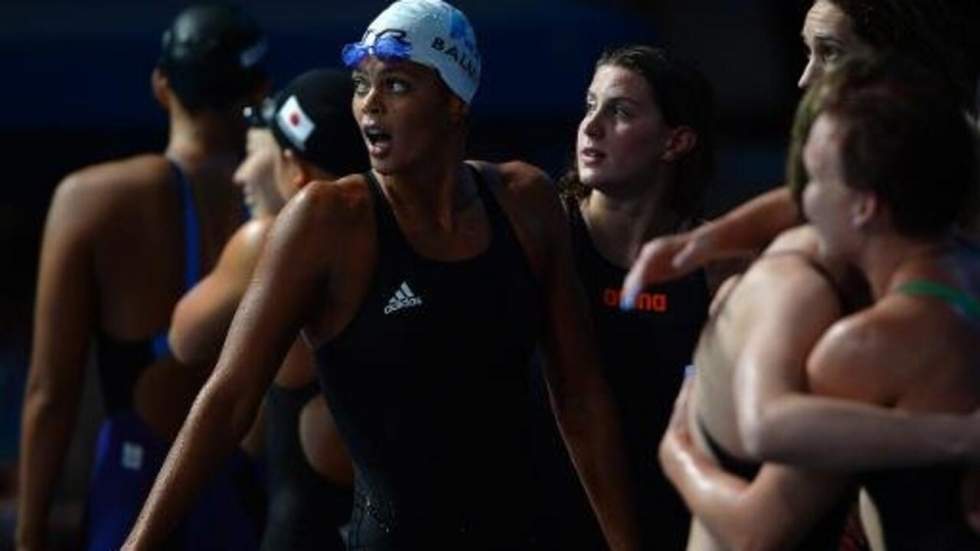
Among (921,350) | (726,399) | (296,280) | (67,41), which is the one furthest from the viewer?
(67,41)

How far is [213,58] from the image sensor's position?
301 inches

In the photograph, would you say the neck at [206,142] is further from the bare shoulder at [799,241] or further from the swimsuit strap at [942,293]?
the swimsuit strap at [942,293]

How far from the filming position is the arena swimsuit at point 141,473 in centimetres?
709

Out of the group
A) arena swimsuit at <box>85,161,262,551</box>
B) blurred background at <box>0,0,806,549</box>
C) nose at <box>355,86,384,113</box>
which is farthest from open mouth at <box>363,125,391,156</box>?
blurred background at <box>0,0,806,549</box>

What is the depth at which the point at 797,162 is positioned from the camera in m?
4.36

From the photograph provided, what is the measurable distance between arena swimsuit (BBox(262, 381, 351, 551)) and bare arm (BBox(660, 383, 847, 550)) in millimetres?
1866

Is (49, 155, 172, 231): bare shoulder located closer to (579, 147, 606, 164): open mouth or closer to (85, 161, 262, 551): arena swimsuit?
(85, 161, 262, 551): arena swimsuit

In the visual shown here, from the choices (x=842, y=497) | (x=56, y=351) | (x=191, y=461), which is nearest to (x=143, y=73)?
(x=56, y=351)

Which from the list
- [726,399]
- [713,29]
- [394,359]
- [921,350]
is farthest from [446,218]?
[713,29]

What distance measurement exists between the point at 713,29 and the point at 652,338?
7.07 meters

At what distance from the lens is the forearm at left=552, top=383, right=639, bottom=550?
559 cm

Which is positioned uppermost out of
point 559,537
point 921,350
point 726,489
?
point 921,350

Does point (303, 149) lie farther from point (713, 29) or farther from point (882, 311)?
point (713, 29)

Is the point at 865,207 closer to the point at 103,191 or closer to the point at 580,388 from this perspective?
the point at 580,388
